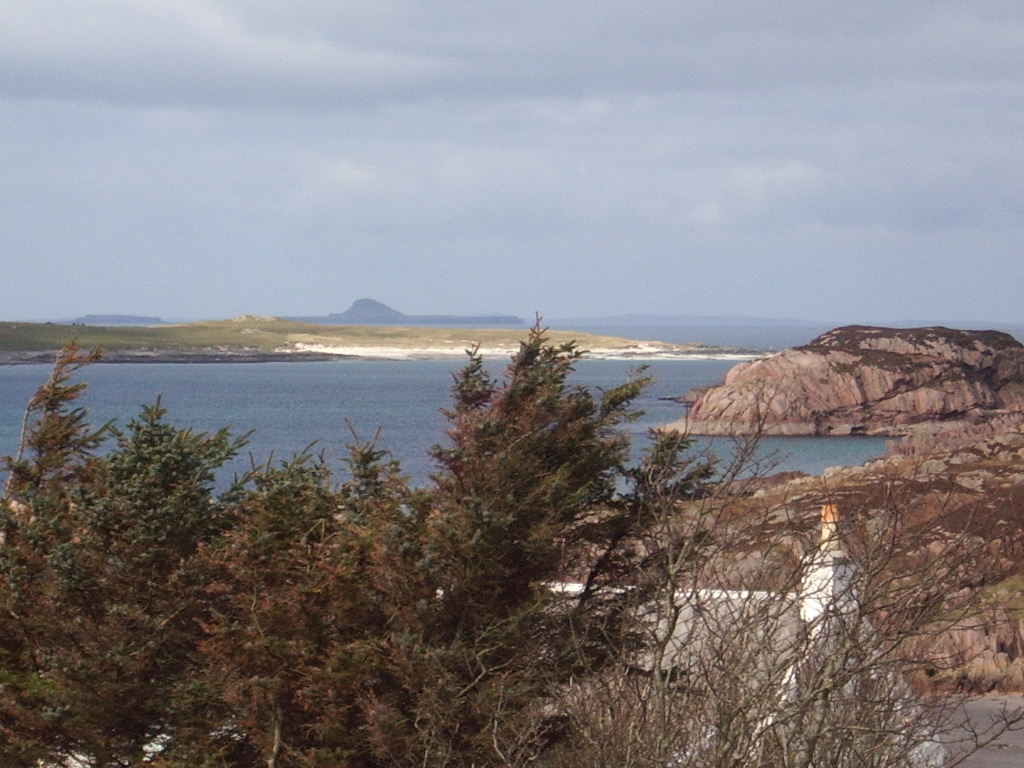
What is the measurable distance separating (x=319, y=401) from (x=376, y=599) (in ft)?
320

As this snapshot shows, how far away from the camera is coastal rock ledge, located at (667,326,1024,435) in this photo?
82062 mm

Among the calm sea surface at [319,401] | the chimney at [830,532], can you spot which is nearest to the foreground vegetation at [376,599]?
the chimney at [830,532]

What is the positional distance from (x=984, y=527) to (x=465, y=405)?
55.5 ft

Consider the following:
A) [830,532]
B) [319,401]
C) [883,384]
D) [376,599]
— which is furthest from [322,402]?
[830,532]

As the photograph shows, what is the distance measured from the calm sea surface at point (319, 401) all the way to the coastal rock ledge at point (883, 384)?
2.17 m

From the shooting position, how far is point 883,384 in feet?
277

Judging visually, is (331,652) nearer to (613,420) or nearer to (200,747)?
(200,747)

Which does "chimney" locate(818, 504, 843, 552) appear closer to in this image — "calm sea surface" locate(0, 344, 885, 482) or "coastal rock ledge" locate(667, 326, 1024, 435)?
"calm sea surface" locate(0, 344, 885, 482)

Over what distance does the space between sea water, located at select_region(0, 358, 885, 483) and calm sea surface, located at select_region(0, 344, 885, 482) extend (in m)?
0.10

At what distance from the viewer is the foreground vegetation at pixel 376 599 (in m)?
12.0

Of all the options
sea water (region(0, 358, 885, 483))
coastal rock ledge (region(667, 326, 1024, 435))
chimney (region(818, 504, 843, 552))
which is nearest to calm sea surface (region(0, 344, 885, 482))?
sea water (region(0, 358, 885, 483))

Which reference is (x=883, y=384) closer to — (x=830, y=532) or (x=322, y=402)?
(x=322, y=402)

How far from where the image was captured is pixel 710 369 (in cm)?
16838

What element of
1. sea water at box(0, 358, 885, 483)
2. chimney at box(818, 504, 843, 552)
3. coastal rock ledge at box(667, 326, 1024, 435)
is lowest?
sea water at box(0, 358, 885, 483)
